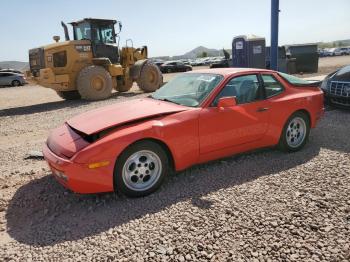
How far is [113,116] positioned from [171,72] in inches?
1222

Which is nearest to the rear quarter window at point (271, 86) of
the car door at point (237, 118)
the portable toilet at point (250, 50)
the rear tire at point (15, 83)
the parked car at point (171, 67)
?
the car door at point (237, 118)

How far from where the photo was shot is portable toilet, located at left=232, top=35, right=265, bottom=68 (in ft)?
47.4

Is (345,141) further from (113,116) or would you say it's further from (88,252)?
(88,252)

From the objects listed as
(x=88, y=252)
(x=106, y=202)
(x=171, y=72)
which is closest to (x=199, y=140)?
(x=106, y=202)

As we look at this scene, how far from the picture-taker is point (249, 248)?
2.95m

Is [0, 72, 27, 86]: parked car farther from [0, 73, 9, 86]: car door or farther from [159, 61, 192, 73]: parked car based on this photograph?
[159, 61, 192, 73]: parked car

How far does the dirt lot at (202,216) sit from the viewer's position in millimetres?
2967

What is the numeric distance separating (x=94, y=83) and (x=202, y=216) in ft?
35.3

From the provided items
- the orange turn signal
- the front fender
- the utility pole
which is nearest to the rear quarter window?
the front fender

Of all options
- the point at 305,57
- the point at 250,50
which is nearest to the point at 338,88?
the point at 250,50

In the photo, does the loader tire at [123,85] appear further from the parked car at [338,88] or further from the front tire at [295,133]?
the front tire at [295,133]

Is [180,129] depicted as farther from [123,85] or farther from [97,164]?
[123,85]

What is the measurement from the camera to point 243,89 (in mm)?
4832

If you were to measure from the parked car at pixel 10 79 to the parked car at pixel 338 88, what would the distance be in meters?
25.9
